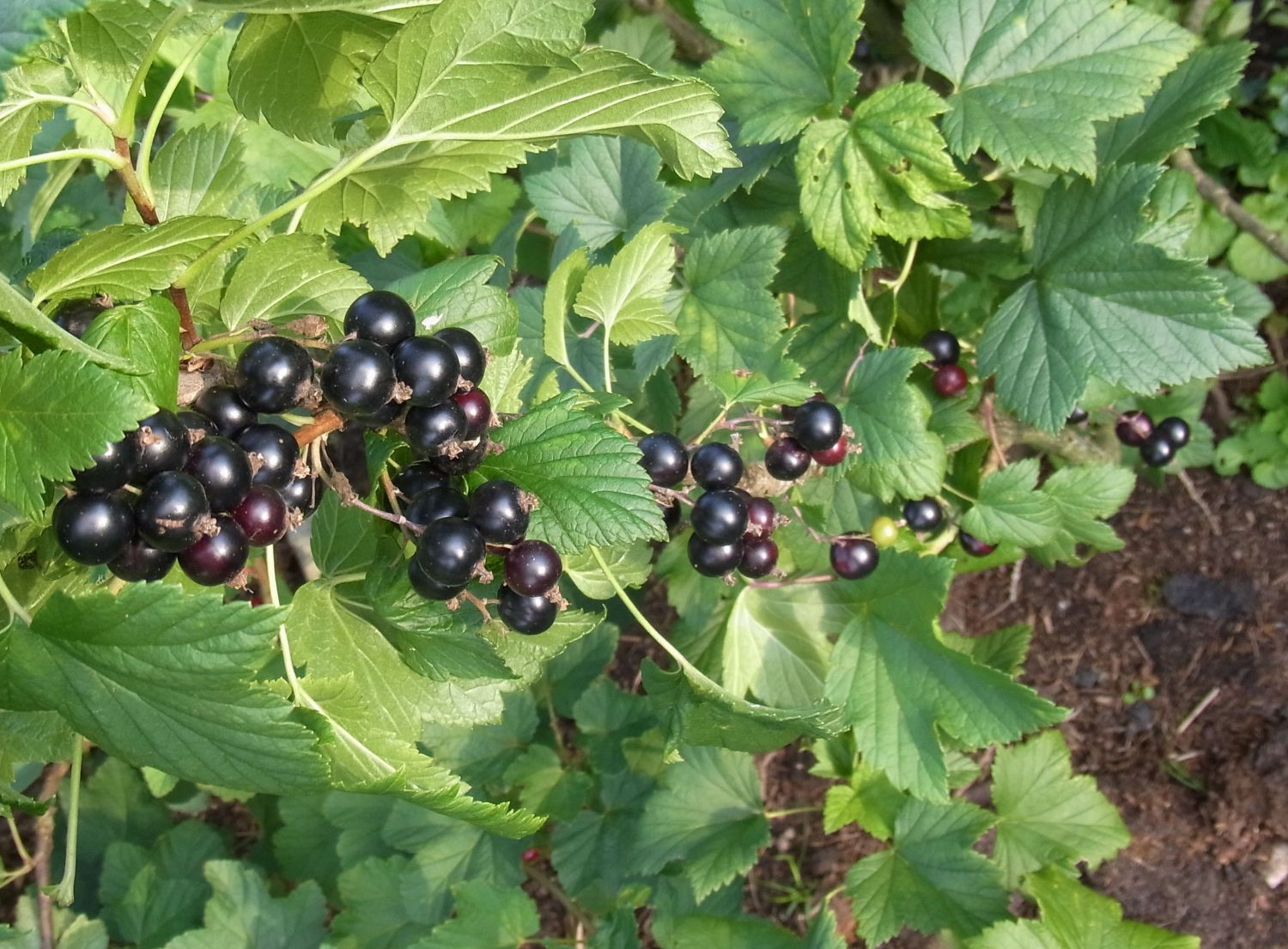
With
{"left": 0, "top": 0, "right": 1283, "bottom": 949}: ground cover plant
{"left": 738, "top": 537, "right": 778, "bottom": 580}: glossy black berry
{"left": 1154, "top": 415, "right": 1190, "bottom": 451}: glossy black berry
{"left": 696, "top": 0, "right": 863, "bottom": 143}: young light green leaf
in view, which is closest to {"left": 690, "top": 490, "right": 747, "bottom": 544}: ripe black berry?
{"left": 0, "top": 0, "right": 1283, "bottom": 949}: ground cover plant

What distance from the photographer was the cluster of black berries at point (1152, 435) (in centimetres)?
226

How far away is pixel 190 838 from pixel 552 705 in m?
0.96

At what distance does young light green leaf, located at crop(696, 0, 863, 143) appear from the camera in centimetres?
155

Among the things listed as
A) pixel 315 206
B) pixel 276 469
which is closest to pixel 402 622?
pixel 276 469

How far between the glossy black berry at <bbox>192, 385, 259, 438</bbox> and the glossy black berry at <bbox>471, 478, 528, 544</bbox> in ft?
0.69

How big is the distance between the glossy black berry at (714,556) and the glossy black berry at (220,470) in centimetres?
58

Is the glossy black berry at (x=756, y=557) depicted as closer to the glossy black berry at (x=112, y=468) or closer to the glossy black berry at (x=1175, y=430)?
the glossy black berry at (x=112, y=468)

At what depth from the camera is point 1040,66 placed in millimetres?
1590

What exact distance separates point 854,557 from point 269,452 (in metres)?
0.96

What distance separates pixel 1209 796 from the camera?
246 centimetres

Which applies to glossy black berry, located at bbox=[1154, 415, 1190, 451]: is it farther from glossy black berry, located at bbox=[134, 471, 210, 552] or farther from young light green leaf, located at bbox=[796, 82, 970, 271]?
glossy black berry, located at bbox=[134, 471, 210, 552]

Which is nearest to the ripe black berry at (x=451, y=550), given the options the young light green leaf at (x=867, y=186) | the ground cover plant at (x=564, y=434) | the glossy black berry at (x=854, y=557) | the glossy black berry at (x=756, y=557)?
the ground cover plant at (x=564, y=434)

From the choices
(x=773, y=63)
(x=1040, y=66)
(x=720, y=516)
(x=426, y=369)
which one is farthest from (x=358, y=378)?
(x=1040, y=66)

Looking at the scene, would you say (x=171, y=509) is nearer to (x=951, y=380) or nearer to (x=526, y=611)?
Answer: (x=526, y=611)
